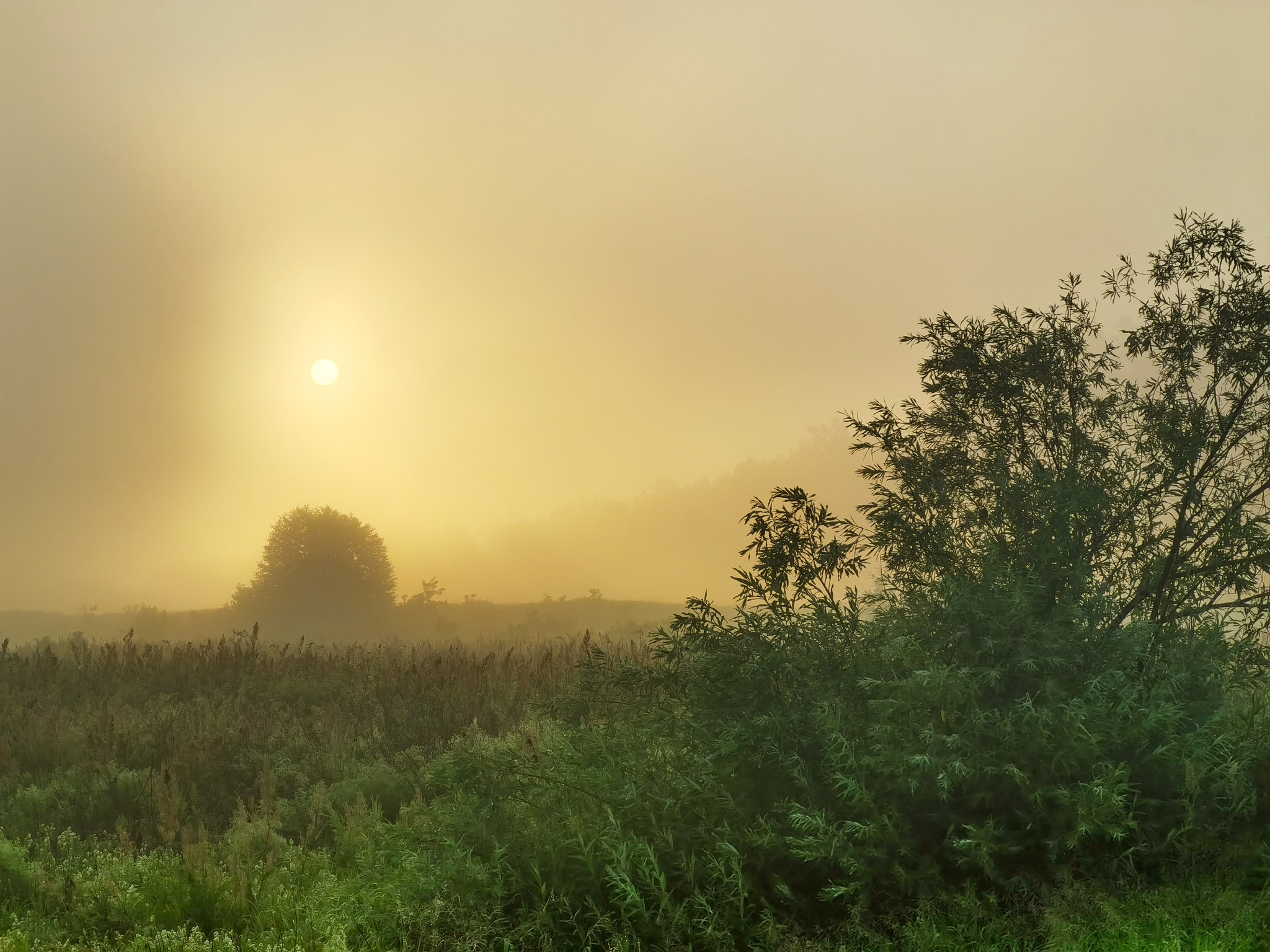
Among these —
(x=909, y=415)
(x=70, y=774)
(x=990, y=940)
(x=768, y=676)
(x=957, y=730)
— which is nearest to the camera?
(x=990, y=940)

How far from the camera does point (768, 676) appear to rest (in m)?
5.70

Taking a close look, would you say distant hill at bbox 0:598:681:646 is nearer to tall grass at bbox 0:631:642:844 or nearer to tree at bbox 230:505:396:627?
tree at bbox 230:505:396:627

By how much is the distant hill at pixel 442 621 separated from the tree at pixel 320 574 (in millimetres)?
758

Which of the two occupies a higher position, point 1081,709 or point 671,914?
point 1081,709

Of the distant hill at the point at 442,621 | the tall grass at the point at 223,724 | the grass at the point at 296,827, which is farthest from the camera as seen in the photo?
the distant hill at the point at 442,621

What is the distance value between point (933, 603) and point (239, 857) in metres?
5.66

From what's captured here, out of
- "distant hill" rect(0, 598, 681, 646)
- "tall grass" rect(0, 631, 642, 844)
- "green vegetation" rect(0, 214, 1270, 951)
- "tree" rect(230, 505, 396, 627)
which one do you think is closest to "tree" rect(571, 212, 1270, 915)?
"green vegetation" rect(0, 214, 1270, 951)

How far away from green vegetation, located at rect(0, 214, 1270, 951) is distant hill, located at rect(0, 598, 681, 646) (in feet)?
101

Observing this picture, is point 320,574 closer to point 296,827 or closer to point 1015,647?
point 296,827

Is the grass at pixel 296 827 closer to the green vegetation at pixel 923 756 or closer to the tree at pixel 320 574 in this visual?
the green vegetation at pixel 923 756

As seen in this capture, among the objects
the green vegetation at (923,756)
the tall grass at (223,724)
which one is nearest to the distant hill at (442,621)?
the tall grass at (223,724)

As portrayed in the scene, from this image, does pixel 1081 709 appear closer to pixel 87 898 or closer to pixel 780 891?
pixel 780 891

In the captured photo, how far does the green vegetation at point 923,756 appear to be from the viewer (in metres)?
4.87

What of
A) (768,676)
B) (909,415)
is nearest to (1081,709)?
(768,676)
